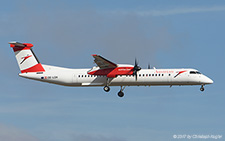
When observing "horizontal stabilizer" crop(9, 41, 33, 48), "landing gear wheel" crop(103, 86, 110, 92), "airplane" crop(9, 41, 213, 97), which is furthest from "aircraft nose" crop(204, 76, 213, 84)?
"horizontal stabilizer" crop(9, 41, 33, 48)

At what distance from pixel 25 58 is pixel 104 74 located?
9.16 m

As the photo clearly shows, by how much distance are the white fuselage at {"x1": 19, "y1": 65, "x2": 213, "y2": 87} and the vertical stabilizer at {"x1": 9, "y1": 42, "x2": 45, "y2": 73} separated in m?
0.58

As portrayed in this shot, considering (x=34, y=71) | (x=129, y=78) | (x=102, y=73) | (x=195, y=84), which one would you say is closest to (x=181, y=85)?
(x=195, y=84)

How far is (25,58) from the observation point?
40.6 metres

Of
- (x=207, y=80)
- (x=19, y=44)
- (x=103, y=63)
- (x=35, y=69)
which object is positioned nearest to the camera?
(x=207, y=80)

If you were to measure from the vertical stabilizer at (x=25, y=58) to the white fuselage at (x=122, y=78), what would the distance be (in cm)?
58

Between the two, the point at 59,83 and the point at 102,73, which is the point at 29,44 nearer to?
the point at 59,83

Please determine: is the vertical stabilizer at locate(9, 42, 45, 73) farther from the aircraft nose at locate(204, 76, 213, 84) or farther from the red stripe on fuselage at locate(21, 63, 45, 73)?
the aircraft nose at locate(204, 76, 213, 84)

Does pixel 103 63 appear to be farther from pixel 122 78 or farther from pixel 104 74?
pixel 122 78

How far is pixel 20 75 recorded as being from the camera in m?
40.1

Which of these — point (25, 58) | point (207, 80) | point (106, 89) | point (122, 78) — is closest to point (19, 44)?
point (25, 58)

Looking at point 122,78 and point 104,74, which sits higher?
point 104,74

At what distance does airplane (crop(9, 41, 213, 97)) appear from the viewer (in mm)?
36531

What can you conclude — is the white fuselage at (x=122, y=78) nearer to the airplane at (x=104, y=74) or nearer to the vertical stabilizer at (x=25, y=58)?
the airplane at (x=104, y=74)
